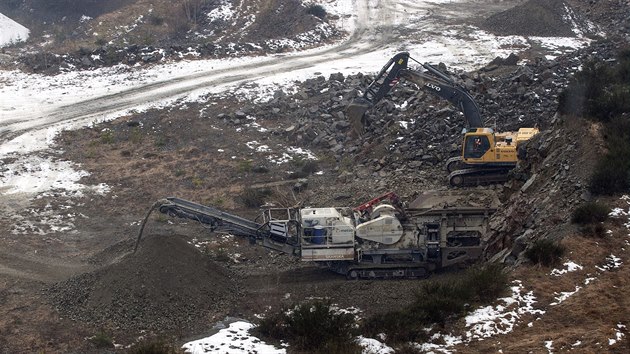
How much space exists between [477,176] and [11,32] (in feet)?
124

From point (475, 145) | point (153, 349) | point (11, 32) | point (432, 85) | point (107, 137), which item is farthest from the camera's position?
point (11, 32)

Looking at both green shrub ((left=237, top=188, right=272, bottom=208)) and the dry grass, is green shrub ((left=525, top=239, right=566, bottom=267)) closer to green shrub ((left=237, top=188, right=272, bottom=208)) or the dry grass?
the dry grass

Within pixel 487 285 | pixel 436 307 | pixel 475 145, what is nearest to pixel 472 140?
pixel 475 145

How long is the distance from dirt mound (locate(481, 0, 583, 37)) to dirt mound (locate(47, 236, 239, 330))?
32.9m

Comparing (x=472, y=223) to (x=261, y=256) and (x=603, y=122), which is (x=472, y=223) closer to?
(x=603, y=122)

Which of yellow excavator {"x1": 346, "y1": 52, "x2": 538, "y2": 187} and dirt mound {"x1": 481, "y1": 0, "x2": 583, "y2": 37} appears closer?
yellow excavator {"x1": 346, "y1": 52, "x2": 538, "y2": 187}

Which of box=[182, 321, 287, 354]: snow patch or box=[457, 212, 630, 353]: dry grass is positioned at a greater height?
box=[457, 212, 630, 353]: dry grass

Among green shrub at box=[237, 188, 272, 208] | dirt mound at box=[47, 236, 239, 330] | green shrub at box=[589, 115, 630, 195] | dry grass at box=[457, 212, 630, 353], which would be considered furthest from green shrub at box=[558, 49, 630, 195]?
green shrub at box=[237, 188, 272, 208]

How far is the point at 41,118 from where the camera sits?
34.1m

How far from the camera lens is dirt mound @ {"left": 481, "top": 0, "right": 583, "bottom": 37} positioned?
44750 mm

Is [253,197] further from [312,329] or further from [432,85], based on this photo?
[312,329]

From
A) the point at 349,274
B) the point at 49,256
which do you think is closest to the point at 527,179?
the point at 349,274

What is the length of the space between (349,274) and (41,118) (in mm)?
21554

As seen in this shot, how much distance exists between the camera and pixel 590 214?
55.6 feet
